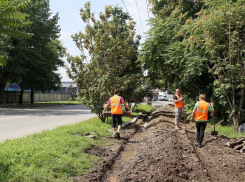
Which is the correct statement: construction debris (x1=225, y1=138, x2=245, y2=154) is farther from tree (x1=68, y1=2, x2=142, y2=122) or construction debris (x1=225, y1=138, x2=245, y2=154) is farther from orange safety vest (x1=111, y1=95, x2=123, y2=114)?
tree (x1=68, y1=2, x2=142, y2=122)

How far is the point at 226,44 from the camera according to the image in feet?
35.9

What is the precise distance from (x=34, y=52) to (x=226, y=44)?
862 inches

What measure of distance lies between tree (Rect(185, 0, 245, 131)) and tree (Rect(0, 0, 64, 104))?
63.0 feet

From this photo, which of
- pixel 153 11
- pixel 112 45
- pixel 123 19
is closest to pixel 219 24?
pixel 112 45

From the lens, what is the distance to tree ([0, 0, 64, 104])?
87.0 ft

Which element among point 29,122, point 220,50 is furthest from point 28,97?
point 220,50

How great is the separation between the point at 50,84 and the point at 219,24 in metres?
29.4

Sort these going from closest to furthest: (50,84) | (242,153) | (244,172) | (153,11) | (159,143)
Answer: (244,172) < (242,153) < (159,143) < (153,11) < (50,84)

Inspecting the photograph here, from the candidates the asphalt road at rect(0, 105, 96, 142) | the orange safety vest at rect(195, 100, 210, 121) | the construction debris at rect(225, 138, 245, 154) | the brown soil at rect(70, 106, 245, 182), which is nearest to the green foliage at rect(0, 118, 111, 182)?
the brown soil at rect(70, 106, 245, 182)

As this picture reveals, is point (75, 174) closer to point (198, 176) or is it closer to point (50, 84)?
point (198, 176)

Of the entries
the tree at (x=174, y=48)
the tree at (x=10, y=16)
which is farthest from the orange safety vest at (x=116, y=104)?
the tree at (x=10, y=16)

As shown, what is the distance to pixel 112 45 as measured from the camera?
43.3 feet

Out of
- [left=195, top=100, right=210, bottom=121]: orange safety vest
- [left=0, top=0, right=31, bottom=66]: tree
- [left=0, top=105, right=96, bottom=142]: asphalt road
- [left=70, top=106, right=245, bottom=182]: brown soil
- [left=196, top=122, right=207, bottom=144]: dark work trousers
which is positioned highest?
[left=0, top=0, right=31, bottom=66]: tree

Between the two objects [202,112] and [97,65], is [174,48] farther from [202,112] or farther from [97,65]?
[202,112]
